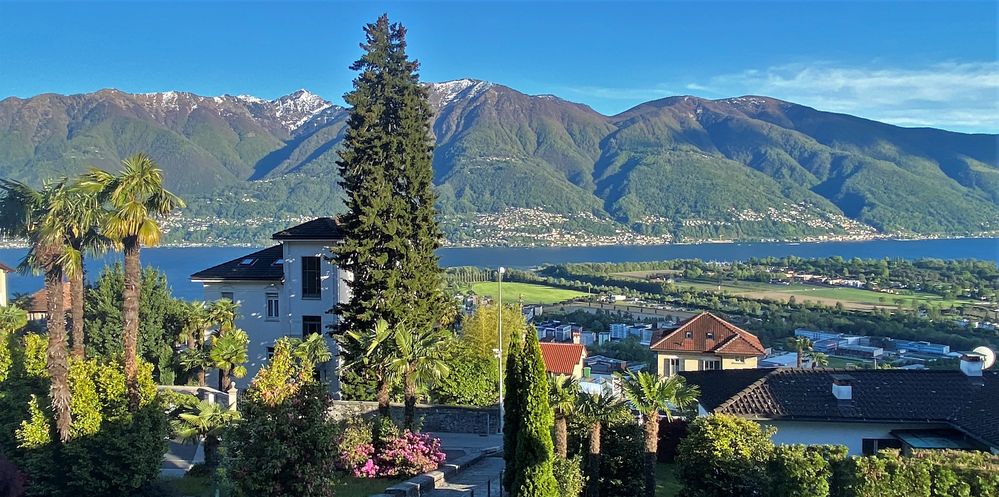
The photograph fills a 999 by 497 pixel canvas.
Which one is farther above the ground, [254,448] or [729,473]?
[254,448]

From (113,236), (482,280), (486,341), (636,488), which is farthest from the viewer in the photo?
(482,280)

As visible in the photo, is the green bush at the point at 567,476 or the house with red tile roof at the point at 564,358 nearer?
the green bush at the point at 567,476

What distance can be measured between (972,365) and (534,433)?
12.8 m

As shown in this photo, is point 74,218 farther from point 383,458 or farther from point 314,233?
point 314,233

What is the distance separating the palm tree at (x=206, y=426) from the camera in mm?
17281

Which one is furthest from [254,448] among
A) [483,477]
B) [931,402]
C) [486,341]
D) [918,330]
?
[918,330]

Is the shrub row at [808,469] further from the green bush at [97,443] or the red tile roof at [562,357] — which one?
the red tile roof at [562,357]

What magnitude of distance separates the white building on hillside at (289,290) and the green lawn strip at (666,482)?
12489 mm

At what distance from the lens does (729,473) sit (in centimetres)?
1380

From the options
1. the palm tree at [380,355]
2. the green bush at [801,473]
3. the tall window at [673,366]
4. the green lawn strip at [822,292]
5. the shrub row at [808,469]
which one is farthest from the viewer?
the green lawn strip at [822,292]

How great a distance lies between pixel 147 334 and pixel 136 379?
14771 mm

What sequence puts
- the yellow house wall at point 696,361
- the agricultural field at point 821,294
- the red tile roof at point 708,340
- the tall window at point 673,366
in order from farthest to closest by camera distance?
the agricultural field at point 821,294, the tall window at point 673,366, the red tile roof at point 708,340, the yellow house wall at point 696,361

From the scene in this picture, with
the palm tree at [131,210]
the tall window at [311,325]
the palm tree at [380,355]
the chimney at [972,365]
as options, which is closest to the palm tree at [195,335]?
the tall window at [311,325]

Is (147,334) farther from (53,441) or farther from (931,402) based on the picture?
(931,402)
